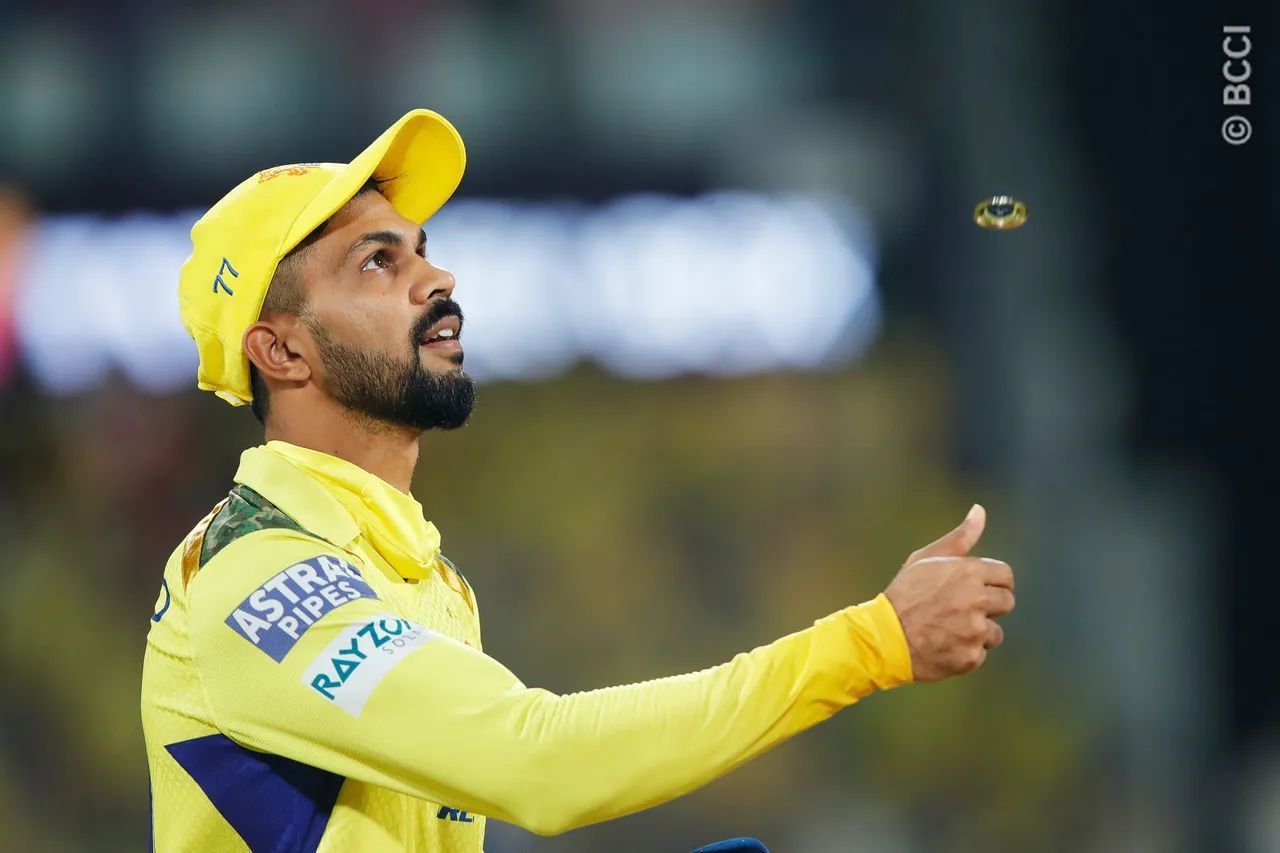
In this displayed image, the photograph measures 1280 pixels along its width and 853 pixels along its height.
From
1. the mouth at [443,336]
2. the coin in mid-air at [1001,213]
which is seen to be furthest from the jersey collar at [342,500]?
the coin in mid-air at [1001,213]

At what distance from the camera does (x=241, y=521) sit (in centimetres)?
196

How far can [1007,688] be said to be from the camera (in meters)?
6.15

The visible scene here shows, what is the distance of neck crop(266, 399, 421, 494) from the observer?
2211 mm

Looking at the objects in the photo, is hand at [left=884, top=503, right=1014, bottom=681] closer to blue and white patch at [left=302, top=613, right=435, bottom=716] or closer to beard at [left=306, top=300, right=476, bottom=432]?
blue and white patch at [left=302, top=613, right=435, bottom=716]

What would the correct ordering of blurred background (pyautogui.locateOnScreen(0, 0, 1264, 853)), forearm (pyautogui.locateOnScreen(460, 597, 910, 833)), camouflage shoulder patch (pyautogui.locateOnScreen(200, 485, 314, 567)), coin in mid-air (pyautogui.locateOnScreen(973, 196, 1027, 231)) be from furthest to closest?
1. blurred background (pyautogui.locateOnScreen(0, 0, 1264, 853))
2. coin in mid-air (pyautogui.locateOnScreen(973, 196, 1027, 231))
3. camouflage shoulder patch (pyautogui.locateOnScreen(200, 485, 314, 567))
4. forearm (pyautogui.locateOnScreen(460, 597, 910, 833))

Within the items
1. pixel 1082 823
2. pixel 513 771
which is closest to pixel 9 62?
pixel 1082 823

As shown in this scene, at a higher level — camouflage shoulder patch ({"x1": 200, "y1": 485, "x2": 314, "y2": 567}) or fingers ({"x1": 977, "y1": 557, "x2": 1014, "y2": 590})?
camouflage shoulder patch ({"x1": 200, "y1": 485, "x2": 314, "y2": 567})

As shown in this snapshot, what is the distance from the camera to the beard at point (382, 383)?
2.19 m

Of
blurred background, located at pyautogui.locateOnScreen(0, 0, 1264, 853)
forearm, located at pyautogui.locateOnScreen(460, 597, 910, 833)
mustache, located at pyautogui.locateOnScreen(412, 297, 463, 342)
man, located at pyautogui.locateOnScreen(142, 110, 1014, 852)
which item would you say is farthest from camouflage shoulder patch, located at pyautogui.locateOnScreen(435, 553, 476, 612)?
blurred background, located at pyautogui.locateOnScreen(0, 0, 1264, 853)

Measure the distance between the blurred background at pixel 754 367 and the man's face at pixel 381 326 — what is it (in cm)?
419

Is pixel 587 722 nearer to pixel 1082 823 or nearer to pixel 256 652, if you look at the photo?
pixel 256 652

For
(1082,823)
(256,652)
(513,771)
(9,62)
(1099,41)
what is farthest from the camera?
(9,62)

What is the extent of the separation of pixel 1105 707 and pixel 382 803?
481 cm

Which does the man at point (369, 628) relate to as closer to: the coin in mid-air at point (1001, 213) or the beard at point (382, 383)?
the beard at point (382, 383)
